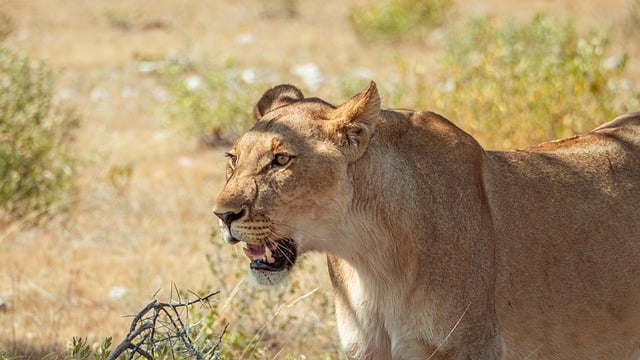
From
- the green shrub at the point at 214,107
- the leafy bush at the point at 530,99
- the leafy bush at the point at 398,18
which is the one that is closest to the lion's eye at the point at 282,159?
the leafy bush at the point at 530,99

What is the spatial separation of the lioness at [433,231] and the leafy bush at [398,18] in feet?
40.3

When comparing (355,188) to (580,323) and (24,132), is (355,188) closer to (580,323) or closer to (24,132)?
(580,323)

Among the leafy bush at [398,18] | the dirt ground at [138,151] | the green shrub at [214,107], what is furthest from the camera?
the leafy bush at [398,18]

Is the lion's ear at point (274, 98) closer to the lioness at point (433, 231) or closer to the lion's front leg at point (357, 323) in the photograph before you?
the lioness at point (433, 231)

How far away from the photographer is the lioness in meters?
3.51

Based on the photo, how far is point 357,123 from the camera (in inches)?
138

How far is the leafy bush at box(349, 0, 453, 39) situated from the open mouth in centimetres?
1278

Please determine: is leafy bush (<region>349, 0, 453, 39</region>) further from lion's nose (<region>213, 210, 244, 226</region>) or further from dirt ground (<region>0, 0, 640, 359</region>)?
lion's nose (<region>213, 210, 244, 226</region>)

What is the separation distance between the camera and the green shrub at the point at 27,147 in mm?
8141

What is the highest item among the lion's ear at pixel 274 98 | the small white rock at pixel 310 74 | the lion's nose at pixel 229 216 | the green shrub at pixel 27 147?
the small white rock at pixel 310 74

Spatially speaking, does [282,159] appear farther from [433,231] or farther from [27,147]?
[27,147]

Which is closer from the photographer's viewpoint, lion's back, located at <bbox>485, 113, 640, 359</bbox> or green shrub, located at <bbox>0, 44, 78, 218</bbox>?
lion's back, located at <bbox>485, 113, 640, 359</bbox>

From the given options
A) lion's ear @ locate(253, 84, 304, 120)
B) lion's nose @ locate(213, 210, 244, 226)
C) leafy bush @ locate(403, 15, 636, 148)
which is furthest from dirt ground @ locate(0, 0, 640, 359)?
leafy bush @ locate(403, 15, 636, 148)

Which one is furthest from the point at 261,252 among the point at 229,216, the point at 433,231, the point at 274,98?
the point at 274,98
